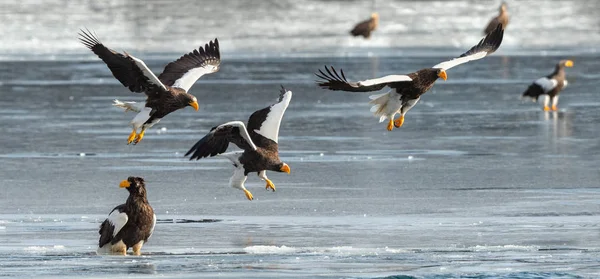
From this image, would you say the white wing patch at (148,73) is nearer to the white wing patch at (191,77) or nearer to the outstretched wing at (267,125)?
the white wing patch at (191,77)

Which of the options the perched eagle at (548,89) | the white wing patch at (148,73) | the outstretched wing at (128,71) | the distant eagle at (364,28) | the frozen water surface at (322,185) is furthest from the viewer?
the distant eagle at (364,28)

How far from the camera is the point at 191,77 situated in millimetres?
11609

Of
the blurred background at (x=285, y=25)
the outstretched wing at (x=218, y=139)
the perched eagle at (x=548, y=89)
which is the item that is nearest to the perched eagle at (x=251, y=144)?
the outstretched wing at (x=218, y=139)

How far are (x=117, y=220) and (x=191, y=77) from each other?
350 cm

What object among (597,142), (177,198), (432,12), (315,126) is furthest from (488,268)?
(432,12)

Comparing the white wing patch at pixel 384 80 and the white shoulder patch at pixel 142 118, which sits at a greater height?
the white wing patch at pixel 384 80

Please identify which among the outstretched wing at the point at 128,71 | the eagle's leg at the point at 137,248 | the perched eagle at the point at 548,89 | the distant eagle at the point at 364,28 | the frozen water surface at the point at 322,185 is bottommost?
the distant eagle at the point at 364,28

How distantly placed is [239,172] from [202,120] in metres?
6.90

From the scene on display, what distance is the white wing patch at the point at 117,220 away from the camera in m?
8.21

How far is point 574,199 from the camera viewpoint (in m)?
10.3

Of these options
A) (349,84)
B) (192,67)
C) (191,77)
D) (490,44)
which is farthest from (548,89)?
(349,84)

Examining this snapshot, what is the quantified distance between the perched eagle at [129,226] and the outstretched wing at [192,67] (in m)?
3.24

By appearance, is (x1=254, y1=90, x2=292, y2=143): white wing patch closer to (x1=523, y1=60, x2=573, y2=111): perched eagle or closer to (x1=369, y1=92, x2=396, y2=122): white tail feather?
(x1=369, y1=92, x2=396, y2=122): white tail feather

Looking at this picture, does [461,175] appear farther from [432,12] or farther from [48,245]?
[432,12]
